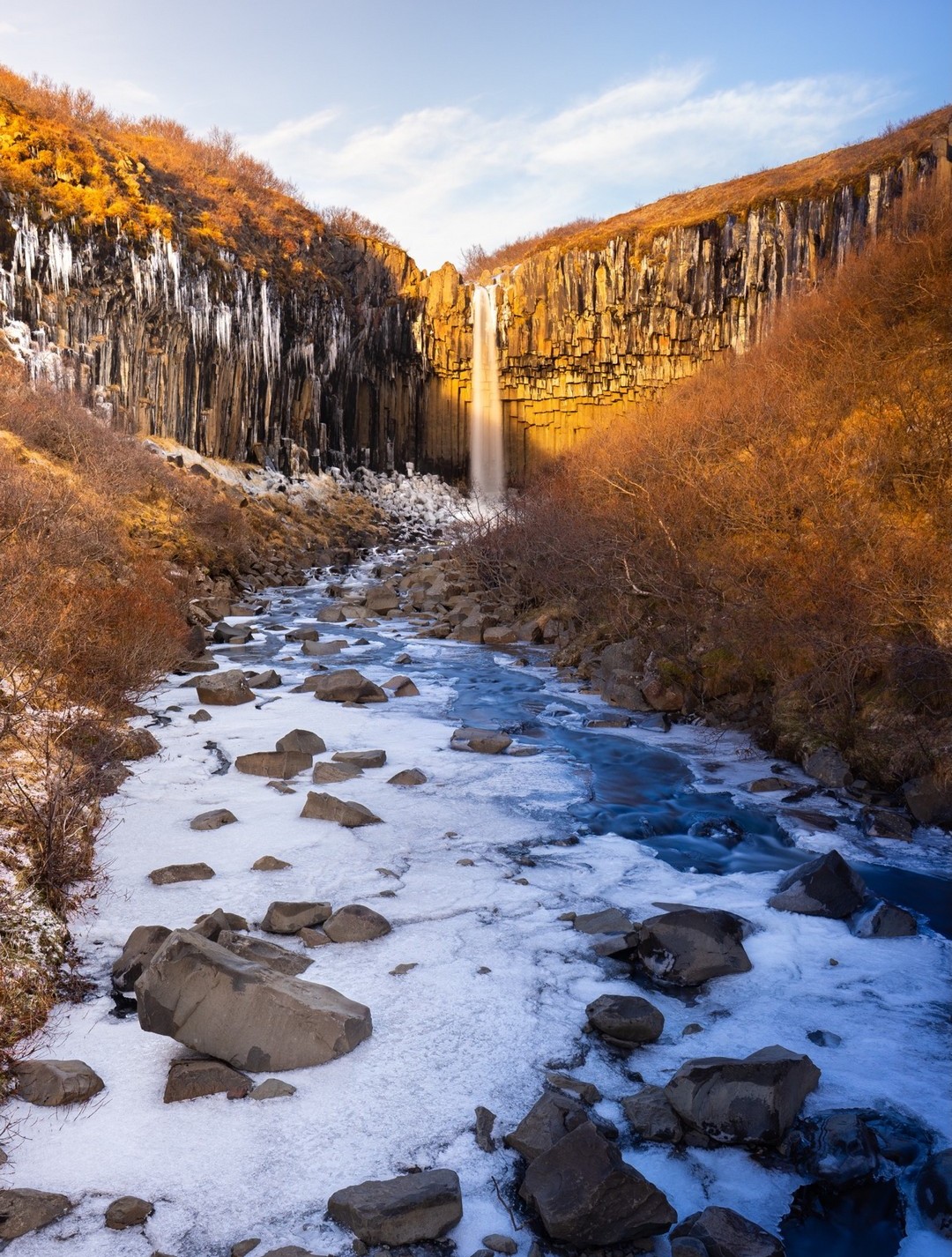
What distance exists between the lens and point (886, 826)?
7465 mm

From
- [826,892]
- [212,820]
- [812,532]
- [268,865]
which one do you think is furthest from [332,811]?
[812,532]

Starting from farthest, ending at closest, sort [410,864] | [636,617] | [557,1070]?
[636,617] < [410,864] < [557,1070]

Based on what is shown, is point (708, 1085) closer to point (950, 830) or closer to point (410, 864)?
point (410, 864)

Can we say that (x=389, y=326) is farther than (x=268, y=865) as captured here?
Yes

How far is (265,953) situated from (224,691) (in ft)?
21.7

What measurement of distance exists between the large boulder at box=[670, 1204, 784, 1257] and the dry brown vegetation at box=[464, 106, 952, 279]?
27.1 m

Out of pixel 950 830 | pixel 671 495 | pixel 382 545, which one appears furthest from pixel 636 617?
pixel 382 545

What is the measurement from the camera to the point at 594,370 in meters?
36.2

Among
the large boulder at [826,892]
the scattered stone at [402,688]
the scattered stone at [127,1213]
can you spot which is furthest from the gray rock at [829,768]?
the scattered stone at [127,1213]

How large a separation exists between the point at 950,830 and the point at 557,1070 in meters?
4.82

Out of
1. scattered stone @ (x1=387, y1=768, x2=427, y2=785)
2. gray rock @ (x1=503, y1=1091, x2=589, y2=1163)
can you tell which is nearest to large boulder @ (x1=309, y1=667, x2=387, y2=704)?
scattered stone @ (x1=387, y1=768, x2=427, y2=785)

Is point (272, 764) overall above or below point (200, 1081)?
above

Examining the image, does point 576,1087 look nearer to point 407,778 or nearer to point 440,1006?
point 440,1006

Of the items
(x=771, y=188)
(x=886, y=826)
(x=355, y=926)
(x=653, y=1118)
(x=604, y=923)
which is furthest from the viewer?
(x=771, y=188)
